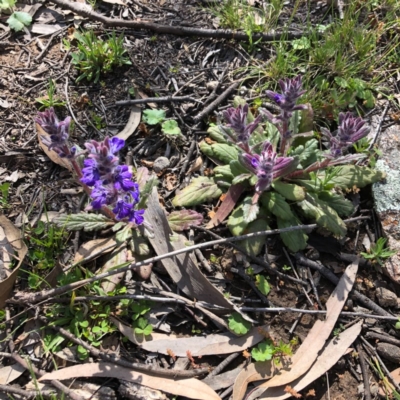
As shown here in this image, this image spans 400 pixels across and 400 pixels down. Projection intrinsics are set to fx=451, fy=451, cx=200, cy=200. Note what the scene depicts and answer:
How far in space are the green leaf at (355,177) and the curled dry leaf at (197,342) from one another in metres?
1.25

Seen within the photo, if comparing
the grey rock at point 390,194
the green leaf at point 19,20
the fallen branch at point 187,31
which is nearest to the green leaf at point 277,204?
the grey rock at point 390,194

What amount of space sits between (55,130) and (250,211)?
143 cm

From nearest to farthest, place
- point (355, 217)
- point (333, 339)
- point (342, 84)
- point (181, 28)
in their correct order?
point (333, 339), point (355, 217), point (342, 84), point (181, 28)

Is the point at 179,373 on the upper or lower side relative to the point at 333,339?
lower

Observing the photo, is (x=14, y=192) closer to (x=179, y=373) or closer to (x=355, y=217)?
(x=179, y=373)

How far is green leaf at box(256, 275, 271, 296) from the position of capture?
323 centimetres

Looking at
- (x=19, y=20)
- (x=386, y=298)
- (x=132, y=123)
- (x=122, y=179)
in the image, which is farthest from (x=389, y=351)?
(x=19, y=20)

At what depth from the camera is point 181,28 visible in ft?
13.8

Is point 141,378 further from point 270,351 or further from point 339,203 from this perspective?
point 339,203

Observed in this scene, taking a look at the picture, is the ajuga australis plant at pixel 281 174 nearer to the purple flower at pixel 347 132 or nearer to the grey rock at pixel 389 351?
the purple flower at pixel 347 132

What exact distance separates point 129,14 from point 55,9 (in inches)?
29.1

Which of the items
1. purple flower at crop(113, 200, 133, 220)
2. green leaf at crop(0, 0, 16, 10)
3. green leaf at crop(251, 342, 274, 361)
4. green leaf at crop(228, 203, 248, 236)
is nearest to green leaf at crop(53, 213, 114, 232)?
purple flower at crop(113, 200, 133, 220)

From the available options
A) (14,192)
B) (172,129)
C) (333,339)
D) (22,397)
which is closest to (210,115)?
(172,129)

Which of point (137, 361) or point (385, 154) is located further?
point (385, 154)
